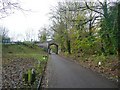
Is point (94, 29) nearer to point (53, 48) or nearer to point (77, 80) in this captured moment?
point (77, 80)

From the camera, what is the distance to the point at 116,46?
74.5ft

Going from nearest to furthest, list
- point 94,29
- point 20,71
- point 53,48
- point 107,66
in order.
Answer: point 20,71 → point 107,66 → point 94,29 → point 53,48

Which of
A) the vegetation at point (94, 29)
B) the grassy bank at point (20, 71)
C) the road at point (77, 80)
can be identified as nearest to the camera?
the grassy bank at point (20, 71)

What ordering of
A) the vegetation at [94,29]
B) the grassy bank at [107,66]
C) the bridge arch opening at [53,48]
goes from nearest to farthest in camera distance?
the grassy bank at [107,66] → the vegetation at [94,29] → the bridge arch opening at [53,48]

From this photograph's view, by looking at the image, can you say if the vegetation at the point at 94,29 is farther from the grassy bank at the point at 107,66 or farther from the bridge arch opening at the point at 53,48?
the bridge arch opening at the point at 53,48

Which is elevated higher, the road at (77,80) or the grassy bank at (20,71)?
the grassy bank at (20,71)

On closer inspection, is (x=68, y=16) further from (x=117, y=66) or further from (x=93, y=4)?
(x=117, y=66)

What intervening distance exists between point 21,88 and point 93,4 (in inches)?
822

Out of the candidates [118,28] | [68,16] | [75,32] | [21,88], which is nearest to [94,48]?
[75,32]

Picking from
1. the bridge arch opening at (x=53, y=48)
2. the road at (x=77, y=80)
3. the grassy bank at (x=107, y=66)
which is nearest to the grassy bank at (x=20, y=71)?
the road at (x=77, y=80)

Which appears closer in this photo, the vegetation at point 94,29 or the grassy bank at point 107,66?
the grassy bank at point 107,66

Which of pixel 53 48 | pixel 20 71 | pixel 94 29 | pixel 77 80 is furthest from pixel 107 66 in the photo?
pixel 53 48

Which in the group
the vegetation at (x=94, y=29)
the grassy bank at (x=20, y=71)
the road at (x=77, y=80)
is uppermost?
the vegetation at (x=94, y=29)

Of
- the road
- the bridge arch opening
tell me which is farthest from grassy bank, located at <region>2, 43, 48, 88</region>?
the bridge arch opening
